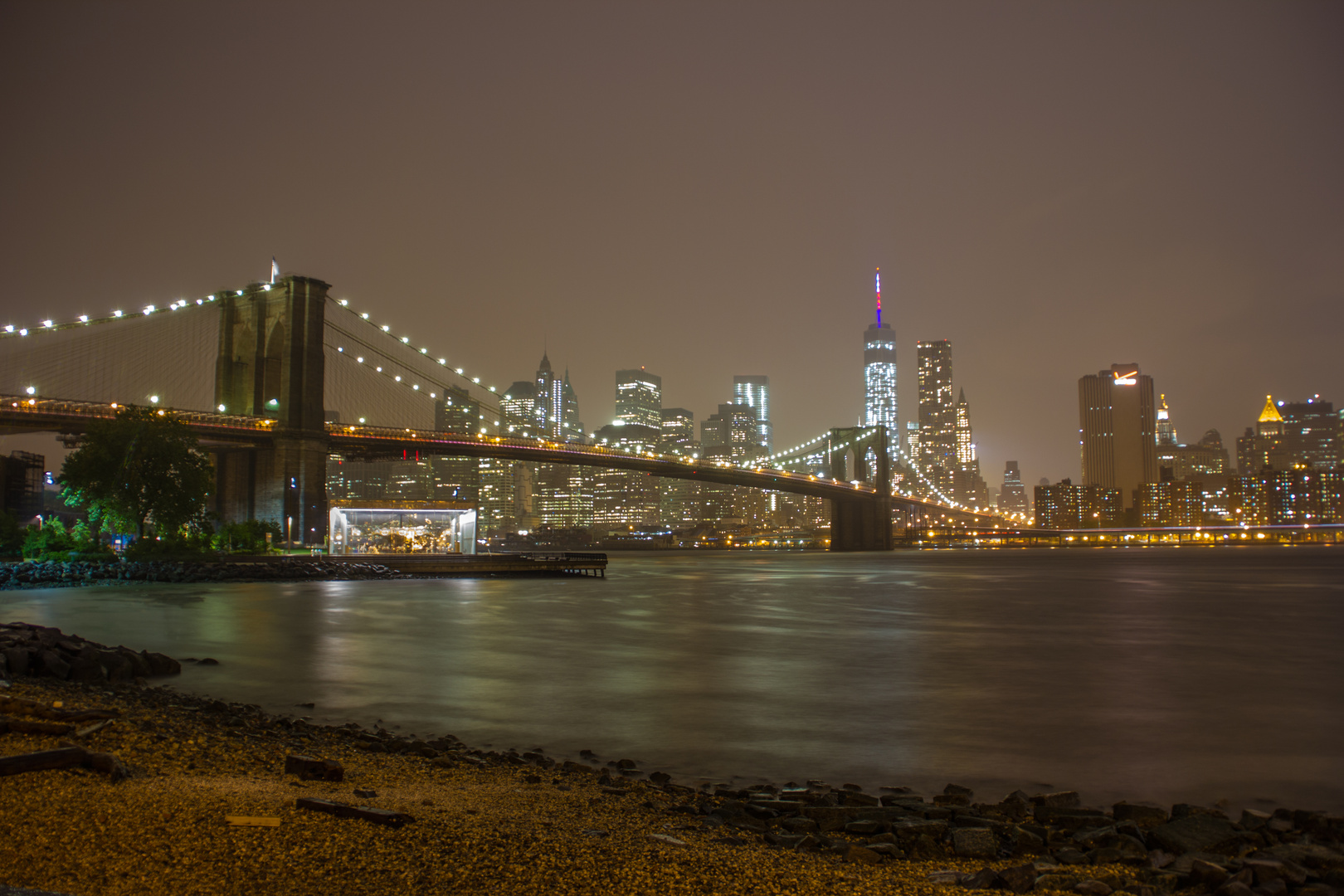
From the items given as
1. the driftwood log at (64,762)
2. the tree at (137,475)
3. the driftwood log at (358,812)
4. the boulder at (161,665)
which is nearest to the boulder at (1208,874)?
the driftwood log at (358,812)

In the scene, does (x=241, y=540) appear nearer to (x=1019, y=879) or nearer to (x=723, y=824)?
(x=723, y=824)

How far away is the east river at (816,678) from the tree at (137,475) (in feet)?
32.5

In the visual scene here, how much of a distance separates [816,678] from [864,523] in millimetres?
80412

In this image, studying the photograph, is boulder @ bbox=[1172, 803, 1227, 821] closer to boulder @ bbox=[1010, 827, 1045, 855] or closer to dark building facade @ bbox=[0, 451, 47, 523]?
boulder @ bbox=[1010, 827, 1045, 855]

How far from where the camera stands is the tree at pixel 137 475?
40375 millimetres

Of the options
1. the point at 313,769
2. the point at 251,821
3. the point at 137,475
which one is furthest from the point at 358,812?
the point at 137,475

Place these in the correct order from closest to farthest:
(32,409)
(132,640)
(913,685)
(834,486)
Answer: (913,685)
(132,640)
(32,409)
(834,486)

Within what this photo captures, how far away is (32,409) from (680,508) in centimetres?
15620

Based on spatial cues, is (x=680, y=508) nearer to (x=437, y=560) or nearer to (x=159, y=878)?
(x=437, y=560)

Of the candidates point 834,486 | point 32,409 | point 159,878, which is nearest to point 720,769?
point 159,878

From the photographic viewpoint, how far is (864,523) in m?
93.3

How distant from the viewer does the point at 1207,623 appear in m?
25.0

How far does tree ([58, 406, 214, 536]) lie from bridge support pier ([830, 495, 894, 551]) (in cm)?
6599

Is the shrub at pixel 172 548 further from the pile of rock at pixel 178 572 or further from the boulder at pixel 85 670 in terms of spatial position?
the boulder at pixel 85 670
